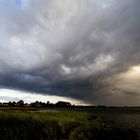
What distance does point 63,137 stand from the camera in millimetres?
20719

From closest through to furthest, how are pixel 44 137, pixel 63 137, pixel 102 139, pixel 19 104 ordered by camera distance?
pixel 44 137
pixel 63 137
pixel 102 139
pixel 19 104

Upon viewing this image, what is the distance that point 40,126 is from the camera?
21.9 meters

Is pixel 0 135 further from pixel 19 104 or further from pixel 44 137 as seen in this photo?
pixel 19 104

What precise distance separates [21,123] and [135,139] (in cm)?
1340

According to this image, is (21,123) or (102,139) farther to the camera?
(102,139)

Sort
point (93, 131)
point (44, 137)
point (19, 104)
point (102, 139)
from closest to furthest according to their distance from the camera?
point (44, 137), point (102, 139), point (93, 131), point (19, 104)

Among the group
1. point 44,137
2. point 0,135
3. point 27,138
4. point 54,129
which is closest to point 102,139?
point 54,129

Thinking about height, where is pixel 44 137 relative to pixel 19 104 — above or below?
below

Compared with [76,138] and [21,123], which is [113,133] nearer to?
[76,138]

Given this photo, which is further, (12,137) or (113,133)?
(113,133)

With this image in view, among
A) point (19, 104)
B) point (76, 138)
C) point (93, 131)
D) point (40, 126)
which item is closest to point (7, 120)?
point (40, 126)

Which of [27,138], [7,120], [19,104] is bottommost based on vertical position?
[27,138]

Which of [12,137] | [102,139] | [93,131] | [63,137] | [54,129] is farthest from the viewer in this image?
[93,131]

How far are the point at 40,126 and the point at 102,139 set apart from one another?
7154 millimetres
